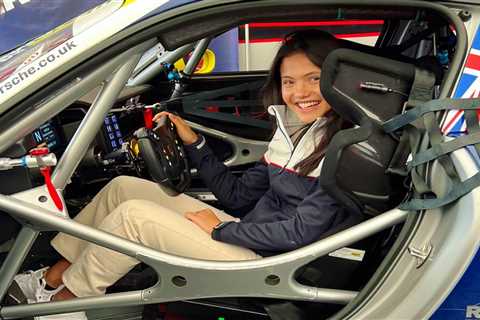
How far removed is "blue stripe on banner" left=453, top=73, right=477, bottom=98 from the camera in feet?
3.29

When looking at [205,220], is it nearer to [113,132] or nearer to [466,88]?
[466,88]

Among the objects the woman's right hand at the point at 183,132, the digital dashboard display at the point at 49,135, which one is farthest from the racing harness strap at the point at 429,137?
the digital dashboard display at the point at 49,135

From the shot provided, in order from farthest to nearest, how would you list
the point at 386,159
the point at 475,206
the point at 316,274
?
the point at 316,274 < the point at 386,159 < the point at 475,206

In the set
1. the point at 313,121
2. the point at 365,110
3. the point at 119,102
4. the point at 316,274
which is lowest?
the point at 316,274

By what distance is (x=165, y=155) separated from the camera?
138 centimetres

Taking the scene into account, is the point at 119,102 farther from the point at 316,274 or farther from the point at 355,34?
the point at 355,34

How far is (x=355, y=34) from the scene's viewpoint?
3371mm

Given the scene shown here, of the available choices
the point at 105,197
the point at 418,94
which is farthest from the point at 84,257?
the point at 418,94

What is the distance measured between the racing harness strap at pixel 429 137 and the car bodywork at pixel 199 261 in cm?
2

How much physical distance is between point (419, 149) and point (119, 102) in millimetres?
1806

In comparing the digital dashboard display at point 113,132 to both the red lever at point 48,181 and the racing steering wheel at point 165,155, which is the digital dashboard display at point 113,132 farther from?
the red lever at point 48,181

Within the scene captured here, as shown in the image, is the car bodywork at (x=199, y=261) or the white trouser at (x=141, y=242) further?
the white trouser at (x=141, y=242)

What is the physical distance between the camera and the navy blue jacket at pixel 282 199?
120 centimetres

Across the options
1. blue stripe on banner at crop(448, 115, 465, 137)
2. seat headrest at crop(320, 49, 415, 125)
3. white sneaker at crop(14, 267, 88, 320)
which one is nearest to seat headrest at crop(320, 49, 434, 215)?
seat headrest at crop(320, 49, 415, 125)
